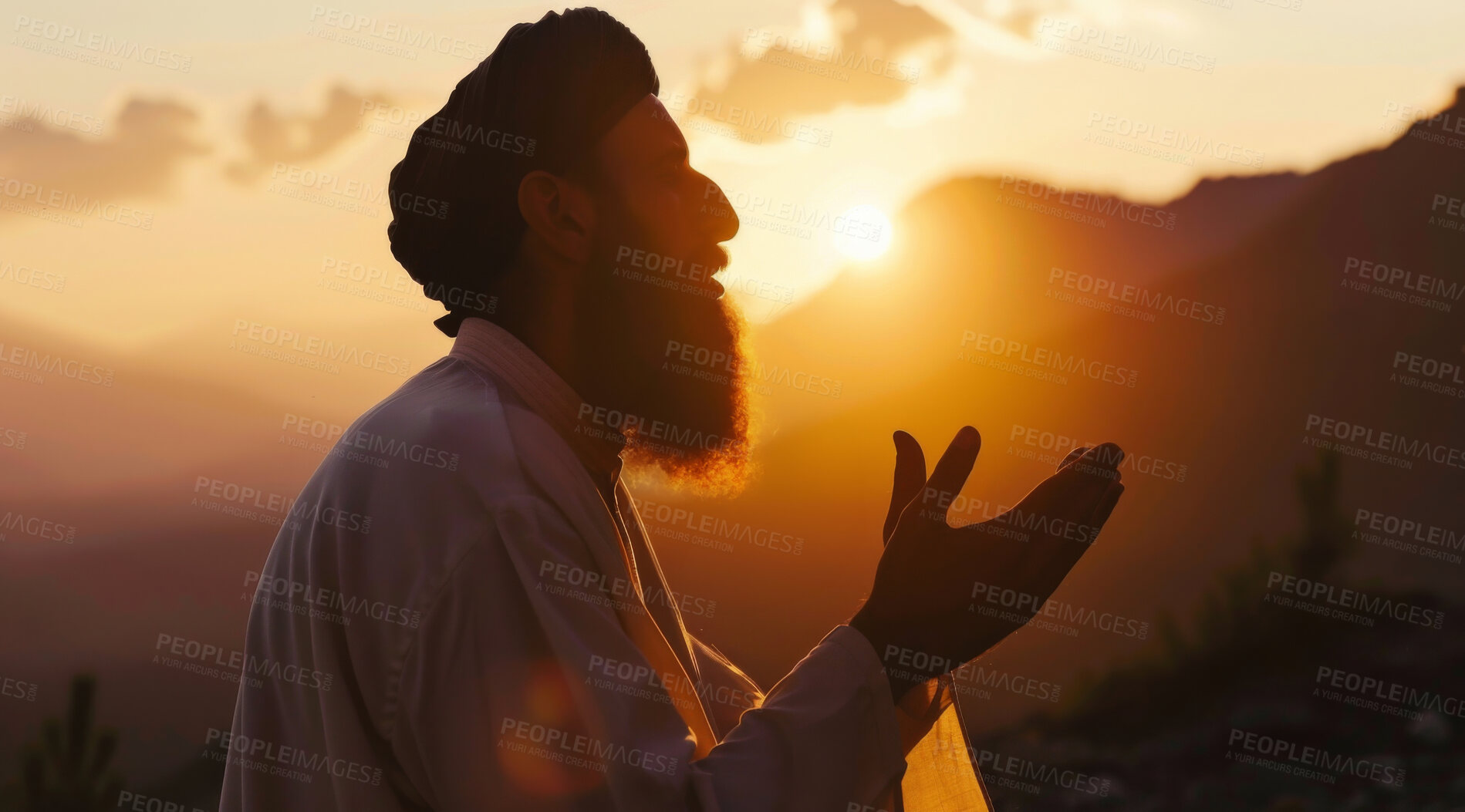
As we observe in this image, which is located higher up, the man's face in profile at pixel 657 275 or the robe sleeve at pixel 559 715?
the man's face in profile at pixel 657 275

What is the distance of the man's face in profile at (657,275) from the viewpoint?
1929 millimetres

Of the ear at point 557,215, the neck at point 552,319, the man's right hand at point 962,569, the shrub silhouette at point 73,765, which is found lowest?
the shrub silhouette at point 73,765

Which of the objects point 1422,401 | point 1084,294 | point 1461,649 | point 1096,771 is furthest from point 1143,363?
point 1096,771

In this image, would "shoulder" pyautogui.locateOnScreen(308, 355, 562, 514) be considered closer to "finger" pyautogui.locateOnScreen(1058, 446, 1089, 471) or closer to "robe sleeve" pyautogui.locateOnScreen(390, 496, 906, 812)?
"robe sleeve" pyautogui.locateOnScreen(390, 496, 906, 812)

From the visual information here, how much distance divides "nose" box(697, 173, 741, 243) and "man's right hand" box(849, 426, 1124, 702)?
78 centimetres

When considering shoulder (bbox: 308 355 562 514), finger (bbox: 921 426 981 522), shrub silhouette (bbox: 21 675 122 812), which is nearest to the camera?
shoulder (bbox: 308 355 562 514)

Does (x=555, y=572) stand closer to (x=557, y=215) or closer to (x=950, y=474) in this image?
(x=950, y=474)

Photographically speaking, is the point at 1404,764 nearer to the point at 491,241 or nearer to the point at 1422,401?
the point at 1422,401

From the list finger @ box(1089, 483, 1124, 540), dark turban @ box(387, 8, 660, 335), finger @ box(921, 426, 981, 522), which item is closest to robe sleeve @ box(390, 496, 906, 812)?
finger @ box(921, 426, 981, 522)

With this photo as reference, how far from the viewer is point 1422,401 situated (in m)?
11.0

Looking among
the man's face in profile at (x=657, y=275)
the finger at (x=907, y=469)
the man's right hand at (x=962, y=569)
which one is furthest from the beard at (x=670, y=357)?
the man's right hand at (x=962, y=569)

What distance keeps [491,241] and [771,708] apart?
1.16m

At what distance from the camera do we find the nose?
198cm

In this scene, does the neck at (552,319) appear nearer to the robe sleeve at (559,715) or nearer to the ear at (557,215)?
the ear at (557,215)
